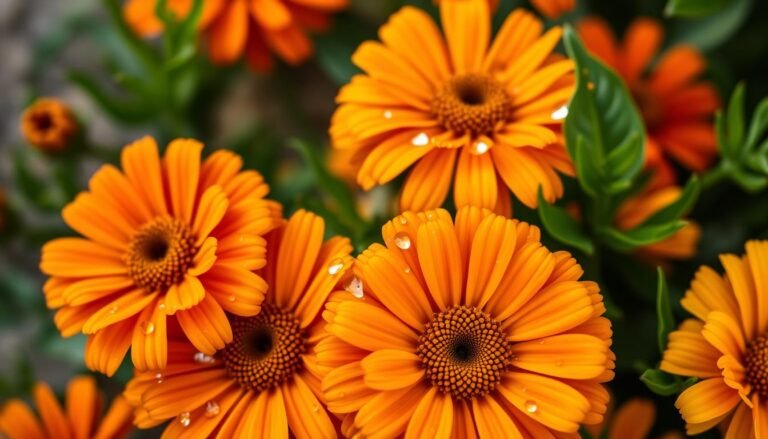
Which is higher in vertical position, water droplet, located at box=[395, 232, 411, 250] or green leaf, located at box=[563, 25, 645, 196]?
green leaf, located at box=[563, 25, 645, 196]

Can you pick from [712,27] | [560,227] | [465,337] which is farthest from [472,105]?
[712,27]

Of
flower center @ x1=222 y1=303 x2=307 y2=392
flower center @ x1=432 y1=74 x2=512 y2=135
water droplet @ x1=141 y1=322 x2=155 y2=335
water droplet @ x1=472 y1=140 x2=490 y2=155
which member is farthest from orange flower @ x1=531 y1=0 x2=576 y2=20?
water droplet @ x1=141 y1=322 x2=155 y2=335

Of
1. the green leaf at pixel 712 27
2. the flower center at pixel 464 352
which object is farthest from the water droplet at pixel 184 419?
the green leaf at pixel 712 27

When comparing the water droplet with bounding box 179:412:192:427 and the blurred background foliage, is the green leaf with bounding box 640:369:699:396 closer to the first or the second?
the blurred background foliage

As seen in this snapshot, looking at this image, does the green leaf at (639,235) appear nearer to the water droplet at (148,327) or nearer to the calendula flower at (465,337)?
the calendula flower at (465,337)

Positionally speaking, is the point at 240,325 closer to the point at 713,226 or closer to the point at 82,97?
the point at 713,226

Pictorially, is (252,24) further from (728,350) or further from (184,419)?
(728,350)
